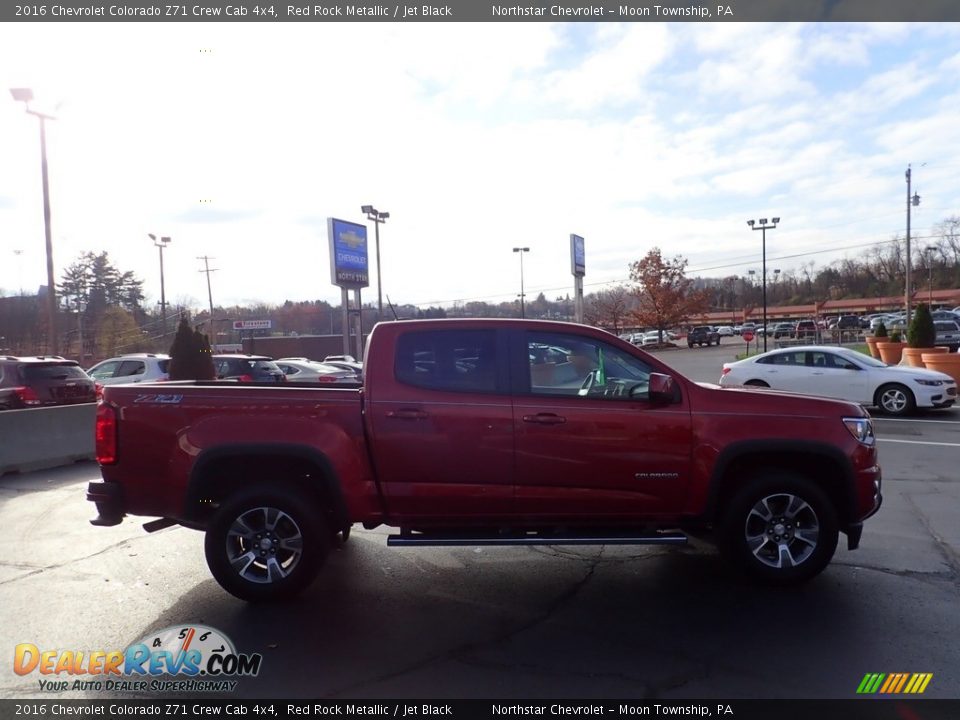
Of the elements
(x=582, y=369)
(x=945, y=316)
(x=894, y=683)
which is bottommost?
(x=894, y=683)

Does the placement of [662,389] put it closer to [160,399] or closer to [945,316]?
[160,399]

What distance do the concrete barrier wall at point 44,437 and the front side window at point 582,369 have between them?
9004 mm

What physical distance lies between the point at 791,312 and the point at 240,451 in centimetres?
11722

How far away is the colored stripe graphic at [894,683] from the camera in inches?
143

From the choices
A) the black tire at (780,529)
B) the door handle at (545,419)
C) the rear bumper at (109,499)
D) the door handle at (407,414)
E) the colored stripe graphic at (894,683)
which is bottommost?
the colored stripe graphic at (894,683)

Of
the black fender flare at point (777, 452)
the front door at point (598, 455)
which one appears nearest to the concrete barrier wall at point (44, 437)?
the front door at point (598, 455)

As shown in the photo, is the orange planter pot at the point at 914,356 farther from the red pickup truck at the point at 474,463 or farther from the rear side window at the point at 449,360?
the rear side window at the point at 449,360

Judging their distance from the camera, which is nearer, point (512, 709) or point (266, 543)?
point (512, 709)

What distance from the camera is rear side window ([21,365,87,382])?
1327 centimetres

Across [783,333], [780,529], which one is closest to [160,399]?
[780,529]

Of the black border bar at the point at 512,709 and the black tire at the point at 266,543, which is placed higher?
the black tire at the point at 266,543

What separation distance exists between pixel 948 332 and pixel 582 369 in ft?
152

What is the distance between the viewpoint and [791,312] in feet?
362

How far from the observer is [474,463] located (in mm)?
4941
